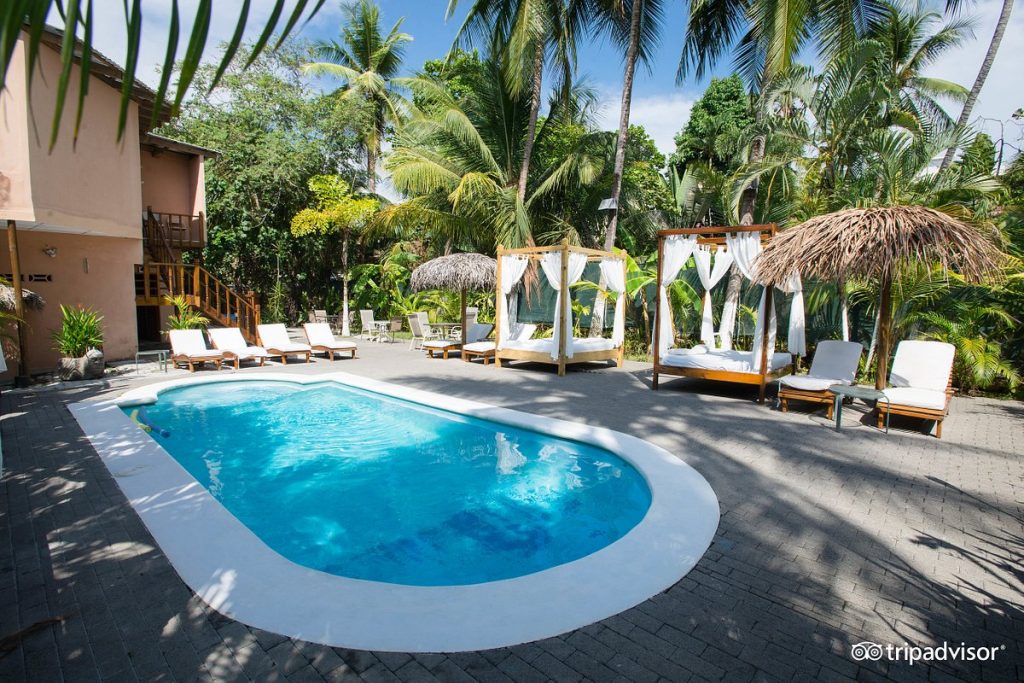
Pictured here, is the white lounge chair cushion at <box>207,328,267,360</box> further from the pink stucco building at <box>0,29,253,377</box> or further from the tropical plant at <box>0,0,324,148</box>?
the tropical plant at <box>0,0,324,148</box>

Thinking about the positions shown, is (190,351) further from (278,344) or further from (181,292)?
(181,292)

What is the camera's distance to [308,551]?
4.61 m

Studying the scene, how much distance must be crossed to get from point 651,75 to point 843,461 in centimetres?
1151

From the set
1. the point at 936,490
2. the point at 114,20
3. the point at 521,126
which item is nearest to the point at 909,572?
the point at 936,490

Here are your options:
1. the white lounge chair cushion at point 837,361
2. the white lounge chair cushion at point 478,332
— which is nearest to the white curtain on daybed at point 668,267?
the white lounge chair cushion at point 837,361

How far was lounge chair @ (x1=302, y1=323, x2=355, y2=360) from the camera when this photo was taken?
13867 millimetres

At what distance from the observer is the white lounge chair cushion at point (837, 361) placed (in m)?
8.45

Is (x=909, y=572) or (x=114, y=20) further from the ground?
(x=114, y=20)

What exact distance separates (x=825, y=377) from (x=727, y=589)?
6.27 meters

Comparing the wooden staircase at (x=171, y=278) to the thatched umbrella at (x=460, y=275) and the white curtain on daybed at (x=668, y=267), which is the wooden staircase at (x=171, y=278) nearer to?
the thatched umbrella at (x=460, y=275)

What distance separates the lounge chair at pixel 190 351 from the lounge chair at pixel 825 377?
10.8 m

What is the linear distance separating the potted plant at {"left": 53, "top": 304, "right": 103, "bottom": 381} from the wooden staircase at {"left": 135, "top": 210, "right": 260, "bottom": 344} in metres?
3.69

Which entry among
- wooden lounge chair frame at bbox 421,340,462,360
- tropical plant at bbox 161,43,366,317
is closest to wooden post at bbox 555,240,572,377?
wooden lounge chair frame at bbox 421,340,462,360

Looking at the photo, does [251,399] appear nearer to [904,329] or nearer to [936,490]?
[936,490]
